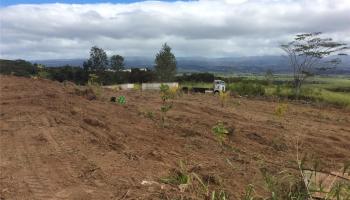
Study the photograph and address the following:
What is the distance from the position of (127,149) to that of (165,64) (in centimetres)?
3634

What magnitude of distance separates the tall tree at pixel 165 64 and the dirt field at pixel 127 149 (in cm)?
3024

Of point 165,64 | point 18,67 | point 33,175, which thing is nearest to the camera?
point 33,175

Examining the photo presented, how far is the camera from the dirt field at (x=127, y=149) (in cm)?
497

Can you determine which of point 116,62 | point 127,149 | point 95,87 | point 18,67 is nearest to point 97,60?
point 116,62

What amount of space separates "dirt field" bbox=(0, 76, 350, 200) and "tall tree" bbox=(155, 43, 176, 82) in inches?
1190

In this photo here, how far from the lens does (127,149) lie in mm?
6730

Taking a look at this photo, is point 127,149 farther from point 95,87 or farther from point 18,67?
point 18,67

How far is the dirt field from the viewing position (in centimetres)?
497

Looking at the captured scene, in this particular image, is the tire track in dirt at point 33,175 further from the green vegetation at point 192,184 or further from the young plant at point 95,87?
the young plant at point 95,87

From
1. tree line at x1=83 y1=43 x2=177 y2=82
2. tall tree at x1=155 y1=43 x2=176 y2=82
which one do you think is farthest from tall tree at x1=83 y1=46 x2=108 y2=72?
tall tree at x1=155 y1=43 x2=176 y2=82

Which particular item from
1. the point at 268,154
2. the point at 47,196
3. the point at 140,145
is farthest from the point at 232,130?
the point at 47,196

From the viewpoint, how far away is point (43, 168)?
5.58 metres

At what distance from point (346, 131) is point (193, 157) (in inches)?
253

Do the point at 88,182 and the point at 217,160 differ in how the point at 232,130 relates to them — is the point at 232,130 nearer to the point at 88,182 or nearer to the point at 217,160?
the point at 217,160
